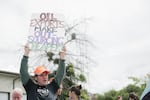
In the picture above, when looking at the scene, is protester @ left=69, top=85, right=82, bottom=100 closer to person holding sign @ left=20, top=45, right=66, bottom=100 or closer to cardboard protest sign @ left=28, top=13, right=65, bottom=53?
person holding sign @ left=20, top=45, right=66, bottom=100

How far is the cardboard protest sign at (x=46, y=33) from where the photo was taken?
6984 millimetres

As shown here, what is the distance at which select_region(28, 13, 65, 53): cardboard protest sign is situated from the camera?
6.98 m

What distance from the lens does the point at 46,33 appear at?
716 centimetres

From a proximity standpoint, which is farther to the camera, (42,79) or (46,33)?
(46,33)

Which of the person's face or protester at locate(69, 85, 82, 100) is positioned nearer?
the person's face

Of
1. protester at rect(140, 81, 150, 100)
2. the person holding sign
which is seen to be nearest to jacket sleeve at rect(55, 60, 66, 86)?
the person holding sign

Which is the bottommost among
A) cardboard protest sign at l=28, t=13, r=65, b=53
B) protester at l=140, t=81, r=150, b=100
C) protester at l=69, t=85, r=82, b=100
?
protester at l=69, t=85, r=82, b=100

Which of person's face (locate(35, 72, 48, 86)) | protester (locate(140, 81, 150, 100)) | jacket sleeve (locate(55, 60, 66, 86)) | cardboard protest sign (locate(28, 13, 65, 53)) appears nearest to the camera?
protester (locate(140, 81, 150, 100))

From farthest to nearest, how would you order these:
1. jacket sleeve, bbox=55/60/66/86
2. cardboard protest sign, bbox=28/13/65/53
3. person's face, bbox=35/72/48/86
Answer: cardboard protest sign, bbox=28/13/65/53 → jacket sleeve, bbox=55/60/66/86 → person's face, bbox=35/72/48/86

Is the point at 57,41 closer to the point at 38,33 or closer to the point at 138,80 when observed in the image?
the point at 38,33

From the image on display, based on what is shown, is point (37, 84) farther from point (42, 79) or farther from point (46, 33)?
point (46, 33)

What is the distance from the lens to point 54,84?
6141 mm

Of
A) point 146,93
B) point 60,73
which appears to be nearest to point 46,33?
point 60,73

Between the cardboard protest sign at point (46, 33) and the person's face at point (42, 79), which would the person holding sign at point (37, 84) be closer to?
the person's face at point (42, 79)
